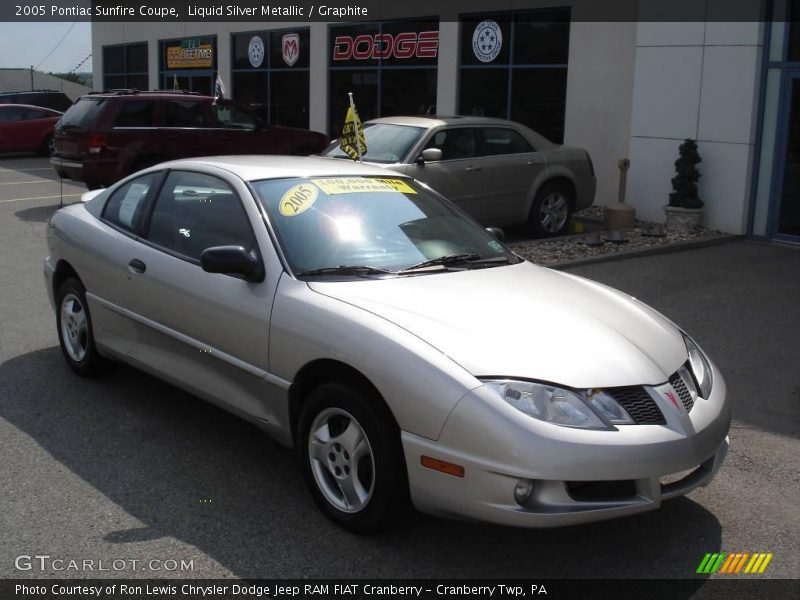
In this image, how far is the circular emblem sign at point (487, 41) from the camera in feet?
53.7

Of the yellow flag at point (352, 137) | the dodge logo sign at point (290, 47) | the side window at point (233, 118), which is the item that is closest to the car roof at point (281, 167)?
the yellow flag at point (352, 137)

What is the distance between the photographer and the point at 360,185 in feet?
17.2

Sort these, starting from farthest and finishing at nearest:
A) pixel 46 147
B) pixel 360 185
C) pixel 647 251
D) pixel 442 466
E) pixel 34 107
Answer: pixel 46 147, pixel 34 107, pixel 647 251, pixel 360 185, pixel 442 466

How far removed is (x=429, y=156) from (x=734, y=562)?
25.5 feet

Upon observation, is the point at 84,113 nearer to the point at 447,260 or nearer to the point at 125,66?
the point at 447,260

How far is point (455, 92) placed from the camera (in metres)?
17.2

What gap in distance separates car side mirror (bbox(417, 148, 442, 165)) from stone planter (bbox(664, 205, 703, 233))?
3.57 meters

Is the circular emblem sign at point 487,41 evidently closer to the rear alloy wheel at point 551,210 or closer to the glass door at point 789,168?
the rear alloy wheel at point 551,210

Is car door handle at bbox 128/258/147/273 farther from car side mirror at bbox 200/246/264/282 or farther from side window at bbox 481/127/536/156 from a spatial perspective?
side window at bbox 481/127/536/156

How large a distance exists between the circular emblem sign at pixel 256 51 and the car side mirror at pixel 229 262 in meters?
19.0

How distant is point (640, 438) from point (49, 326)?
18.0ft

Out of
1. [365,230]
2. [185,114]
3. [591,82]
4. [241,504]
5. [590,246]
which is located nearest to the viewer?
[241,504]

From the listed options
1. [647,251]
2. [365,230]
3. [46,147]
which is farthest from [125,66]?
[365,230]

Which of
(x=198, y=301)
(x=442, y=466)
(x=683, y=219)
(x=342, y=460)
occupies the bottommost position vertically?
(x=342, y=460)
